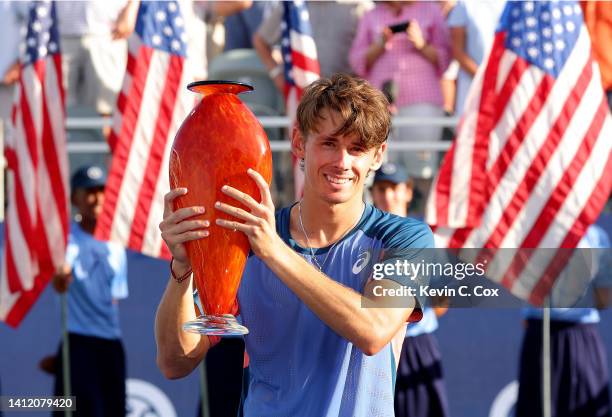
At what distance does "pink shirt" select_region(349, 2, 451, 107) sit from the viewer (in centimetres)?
720

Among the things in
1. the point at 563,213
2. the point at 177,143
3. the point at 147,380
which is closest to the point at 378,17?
the point at 563,213

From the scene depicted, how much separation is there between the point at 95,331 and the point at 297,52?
81.0 inches

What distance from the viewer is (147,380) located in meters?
7.20

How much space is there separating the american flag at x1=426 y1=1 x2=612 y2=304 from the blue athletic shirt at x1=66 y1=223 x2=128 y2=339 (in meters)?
1.94

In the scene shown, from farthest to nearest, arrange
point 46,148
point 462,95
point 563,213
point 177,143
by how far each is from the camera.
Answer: point 462,95, point 46,148, point 563,213, point 177,143

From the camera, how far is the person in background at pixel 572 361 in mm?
6840

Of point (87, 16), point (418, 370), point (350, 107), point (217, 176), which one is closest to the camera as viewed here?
point (217, 176)

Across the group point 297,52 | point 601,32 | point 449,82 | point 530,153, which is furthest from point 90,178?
point 601,32

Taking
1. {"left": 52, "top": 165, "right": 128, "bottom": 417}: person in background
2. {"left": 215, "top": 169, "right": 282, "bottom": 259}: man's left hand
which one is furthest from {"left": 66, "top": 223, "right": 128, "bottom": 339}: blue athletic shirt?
{"left": 215, "top": 169, "right": 282, "bottom": 259}: man's left hand

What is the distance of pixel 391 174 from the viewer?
21.3 feet

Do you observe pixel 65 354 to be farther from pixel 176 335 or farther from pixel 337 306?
pixel 337 306

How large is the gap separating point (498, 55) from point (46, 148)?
2702mm

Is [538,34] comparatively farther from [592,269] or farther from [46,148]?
[46,148]

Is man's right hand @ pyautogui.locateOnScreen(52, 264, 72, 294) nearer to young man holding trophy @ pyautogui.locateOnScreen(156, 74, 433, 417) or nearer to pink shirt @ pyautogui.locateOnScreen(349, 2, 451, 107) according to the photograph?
pink shirt @ pyautogui.locateOnScreen(349, 2, 451, 107)
